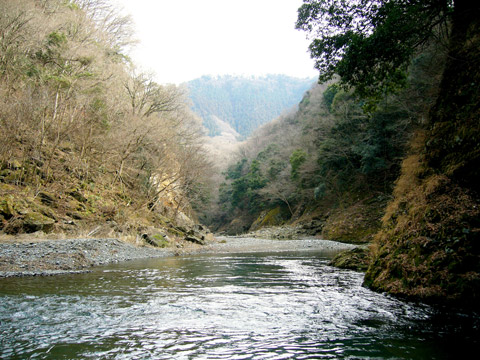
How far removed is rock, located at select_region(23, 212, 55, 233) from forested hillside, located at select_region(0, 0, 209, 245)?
0.12 ft

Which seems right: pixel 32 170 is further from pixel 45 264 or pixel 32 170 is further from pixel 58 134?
pixel 45 264

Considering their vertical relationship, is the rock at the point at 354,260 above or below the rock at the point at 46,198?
below

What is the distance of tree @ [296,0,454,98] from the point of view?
333 inches

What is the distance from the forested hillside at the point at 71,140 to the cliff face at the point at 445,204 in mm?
13748

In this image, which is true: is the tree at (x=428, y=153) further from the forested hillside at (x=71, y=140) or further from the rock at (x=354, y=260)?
the forested hillside at (x=71, y=140)

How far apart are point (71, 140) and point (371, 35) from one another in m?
18.0

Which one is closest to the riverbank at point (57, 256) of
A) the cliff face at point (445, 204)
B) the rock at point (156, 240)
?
the rock at point (156, 240)

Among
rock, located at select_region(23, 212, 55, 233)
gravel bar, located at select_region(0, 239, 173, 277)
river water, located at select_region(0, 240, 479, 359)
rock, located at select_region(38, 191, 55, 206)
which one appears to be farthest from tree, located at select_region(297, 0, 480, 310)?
rock, located at select_region(38, 191, 55, 206)

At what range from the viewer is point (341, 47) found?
9.85 m

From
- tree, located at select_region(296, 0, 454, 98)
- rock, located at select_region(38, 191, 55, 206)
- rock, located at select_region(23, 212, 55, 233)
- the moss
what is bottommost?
the moss

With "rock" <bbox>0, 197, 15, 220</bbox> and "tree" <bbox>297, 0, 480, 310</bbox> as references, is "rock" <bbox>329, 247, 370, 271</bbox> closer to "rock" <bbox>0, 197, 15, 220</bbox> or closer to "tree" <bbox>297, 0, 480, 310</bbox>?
"tree" <bbox>297, 0, 480, 310</bbox>

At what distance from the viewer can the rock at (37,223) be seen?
13.1m

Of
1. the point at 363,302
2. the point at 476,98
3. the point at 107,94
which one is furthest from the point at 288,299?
the point at 107,94

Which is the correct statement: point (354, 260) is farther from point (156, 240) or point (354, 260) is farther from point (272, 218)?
point (272, 218)
